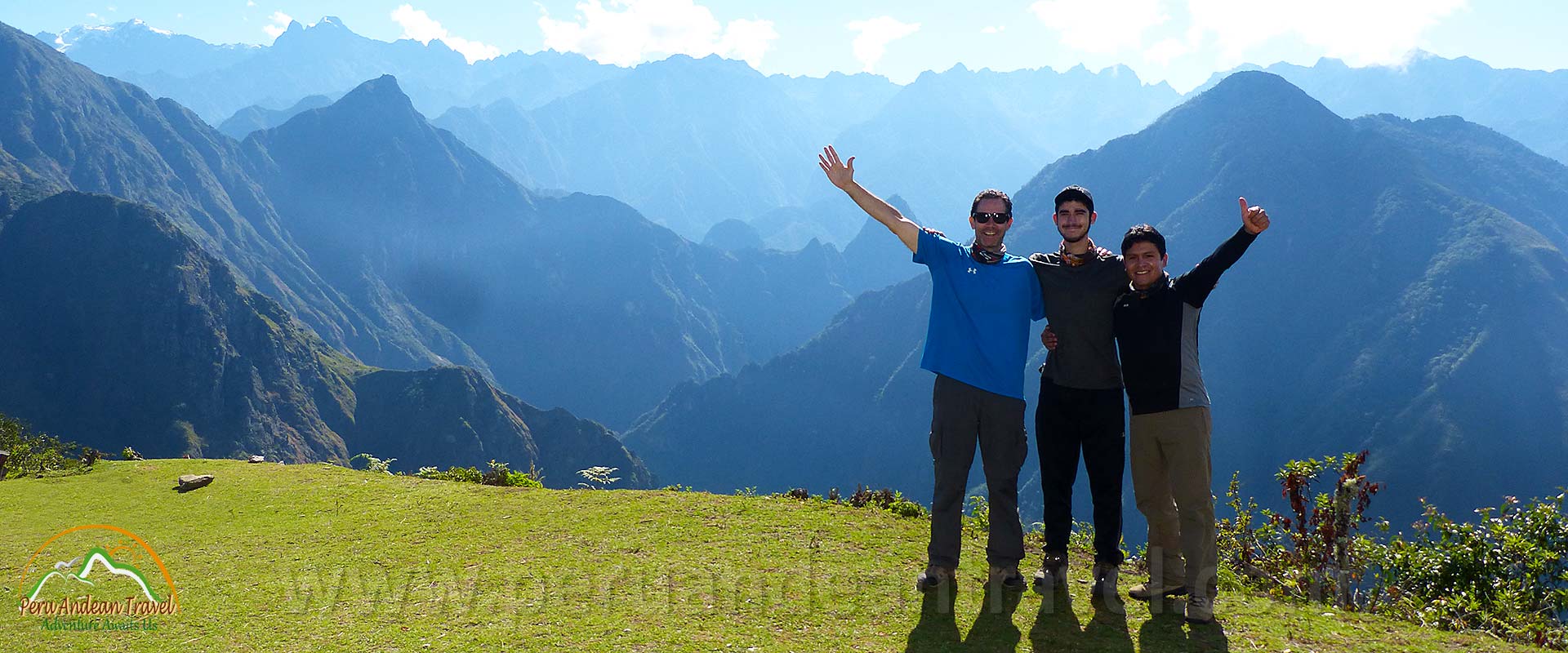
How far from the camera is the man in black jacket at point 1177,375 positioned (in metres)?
4.86

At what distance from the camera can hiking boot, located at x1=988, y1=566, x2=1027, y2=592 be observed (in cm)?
522

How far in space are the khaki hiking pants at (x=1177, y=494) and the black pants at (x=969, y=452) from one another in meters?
Answer: 0.74

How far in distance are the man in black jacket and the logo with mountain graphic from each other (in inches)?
246

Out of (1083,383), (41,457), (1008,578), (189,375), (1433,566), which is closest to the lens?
(1083,383)

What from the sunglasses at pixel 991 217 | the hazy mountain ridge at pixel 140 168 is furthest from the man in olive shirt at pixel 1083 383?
the hazy mountain ridge at pixel 140 168

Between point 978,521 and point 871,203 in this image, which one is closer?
point 871,203

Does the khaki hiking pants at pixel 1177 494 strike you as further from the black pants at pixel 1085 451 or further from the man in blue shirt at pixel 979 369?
the man in blue shirt at pixel 979 369

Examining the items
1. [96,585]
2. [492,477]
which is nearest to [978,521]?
Answer: [492,477]

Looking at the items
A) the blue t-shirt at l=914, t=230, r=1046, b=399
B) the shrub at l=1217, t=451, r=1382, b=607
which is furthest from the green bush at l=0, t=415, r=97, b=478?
the shrub at l=1217, t=451, r=1382, b=607

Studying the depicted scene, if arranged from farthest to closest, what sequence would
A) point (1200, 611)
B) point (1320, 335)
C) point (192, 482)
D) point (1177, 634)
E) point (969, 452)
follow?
point (1320, 335)
point (192, 482)
point (969, 452)
point (1200, 611)
point (1177, 634)

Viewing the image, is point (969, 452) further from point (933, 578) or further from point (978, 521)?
point (978, 521)

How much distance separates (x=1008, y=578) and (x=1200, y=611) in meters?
1.12

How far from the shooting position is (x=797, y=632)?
4.61 m

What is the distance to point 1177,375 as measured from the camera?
4875 millimetres
